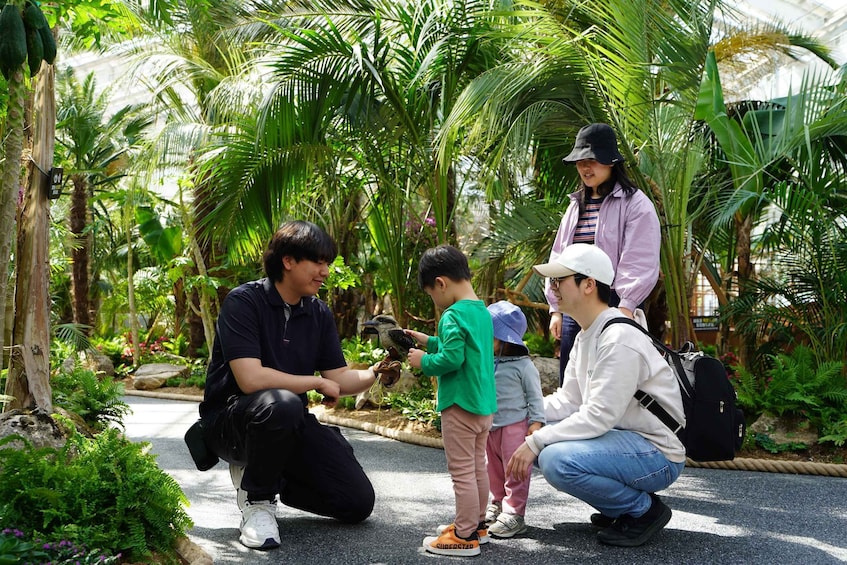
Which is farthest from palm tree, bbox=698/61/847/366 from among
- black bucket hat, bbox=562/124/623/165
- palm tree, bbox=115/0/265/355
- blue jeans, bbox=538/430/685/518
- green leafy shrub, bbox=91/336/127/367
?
green leafy shrub, bbox=91/336/127/367

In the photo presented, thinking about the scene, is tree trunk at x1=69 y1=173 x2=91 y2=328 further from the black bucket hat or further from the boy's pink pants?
the boy's pink pants

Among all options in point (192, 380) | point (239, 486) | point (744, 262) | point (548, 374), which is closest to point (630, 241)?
point (239, 486)

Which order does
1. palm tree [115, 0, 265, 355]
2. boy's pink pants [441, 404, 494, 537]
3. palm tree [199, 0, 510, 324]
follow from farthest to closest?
palm tree [115, 0, 265, 355]
palm tree [199, 0, 510, 324]
boy's pink pants [441, 404, 494, 537]

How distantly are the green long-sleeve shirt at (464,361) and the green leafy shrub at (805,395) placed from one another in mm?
2998

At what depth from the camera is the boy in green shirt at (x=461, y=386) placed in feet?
9.51

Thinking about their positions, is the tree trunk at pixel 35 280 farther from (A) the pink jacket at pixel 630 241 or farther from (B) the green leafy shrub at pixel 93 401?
(A) the pink jacket at pixel 630 241

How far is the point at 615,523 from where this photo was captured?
307cm

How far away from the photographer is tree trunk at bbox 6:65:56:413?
393 centimetres

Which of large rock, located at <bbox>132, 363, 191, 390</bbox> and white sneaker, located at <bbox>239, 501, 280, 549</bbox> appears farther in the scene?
large rock, located at <bbox>132, 363, 191, 390</bbox>

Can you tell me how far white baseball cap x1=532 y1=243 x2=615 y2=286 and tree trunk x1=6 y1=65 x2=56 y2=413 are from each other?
250cm

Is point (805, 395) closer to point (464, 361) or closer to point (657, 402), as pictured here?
point (657, 402)

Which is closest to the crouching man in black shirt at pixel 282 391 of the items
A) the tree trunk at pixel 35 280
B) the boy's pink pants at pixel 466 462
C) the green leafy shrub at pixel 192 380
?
the boy's pink pants at pixel 466 462

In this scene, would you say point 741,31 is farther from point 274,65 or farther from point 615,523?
point 615,523

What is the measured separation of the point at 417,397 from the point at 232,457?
388 cm
